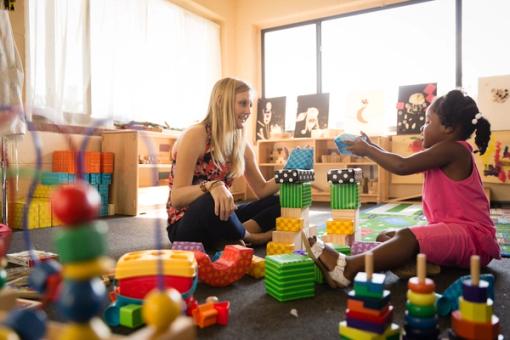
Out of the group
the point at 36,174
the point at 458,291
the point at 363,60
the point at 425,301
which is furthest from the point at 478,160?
the point at 36,174

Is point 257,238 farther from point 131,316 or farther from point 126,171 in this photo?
point 126,171

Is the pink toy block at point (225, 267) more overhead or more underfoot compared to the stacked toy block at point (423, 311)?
more underfoot

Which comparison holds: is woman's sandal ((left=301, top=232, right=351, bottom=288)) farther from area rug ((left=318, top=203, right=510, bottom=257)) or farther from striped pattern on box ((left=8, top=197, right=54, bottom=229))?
striped pattern on box ((left=8, top=197, right=54, bottom=229))

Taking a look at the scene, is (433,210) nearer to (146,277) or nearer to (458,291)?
(458,291)

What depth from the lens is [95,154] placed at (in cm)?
283

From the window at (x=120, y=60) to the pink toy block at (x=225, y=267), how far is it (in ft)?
7.15

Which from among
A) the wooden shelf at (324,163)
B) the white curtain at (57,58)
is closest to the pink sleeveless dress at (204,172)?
the white curtain at (57,58)

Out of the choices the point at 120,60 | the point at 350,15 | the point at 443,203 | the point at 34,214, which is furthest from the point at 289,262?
the point at 350,15

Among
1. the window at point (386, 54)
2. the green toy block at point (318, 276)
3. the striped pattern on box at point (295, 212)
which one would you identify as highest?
the window at point (386, 54)

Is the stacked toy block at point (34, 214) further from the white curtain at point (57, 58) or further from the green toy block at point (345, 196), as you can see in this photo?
the green toy block at point (345, 196)

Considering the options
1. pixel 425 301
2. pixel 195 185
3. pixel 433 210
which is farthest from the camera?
pixel 195 185

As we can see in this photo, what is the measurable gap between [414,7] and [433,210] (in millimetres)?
3324

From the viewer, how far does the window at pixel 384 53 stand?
3.87 metres

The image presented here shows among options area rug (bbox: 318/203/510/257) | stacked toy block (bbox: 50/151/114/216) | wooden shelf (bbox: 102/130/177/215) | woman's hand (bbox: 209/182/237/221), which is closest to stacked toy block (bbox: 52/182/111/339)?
woman's hand (bbox: 209/182/237/221)
